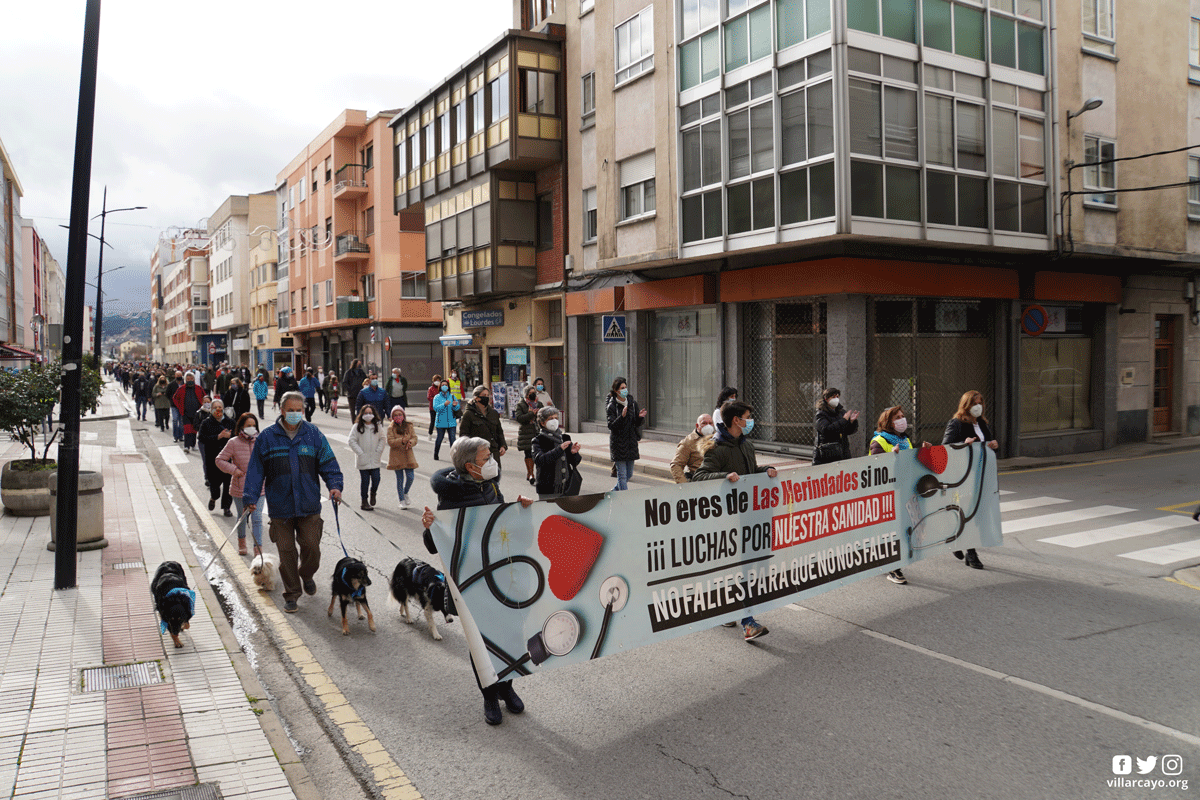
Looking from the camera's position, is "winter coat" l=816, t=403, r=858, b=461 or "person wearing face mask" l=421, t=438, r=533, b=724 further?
"winter coat" l=816, t=403, r=858, b=461

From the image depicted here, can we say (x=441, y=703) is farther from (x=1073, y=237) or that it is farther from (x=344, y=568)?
(x=1073, y=237)

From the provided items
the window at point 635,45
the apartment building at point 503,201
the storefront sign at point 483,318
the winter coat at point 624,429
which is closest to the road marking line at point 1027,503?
the winter coat at point 624,429

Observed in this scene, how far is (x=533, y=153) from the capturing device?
25.3 meters

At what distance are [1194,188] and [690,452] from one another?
18450 mm

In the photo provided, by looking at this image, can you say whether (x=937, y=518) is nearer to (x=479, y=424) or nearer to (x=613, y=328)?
(x=479, y=424)

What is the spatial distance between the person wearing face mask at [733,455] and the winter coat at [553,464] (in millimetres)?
2204

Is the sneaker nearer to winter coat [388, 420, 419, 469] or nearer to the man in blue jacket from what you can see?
the man in blue jacket

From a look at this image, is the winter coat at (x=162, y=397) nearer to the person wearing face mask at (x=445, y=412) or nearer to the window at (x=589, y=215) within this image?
the person wearing face mask at (x=445, y=412)

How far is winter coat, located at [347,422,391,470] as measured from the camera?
1174 centimetres

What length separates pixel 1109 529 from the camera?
34.9 ft

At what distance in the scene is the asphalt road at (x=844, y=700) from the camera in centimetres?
429

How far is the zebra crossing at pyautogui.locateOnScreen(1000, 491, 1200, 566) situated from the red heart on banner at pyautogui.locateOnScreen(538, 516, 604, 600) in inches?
273

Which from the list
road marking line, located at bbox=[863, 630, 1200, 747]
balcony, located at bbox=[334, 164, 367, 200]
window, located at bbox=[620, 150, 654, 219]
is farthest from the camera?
balcony, located at bbox=[334, 164, 367, 200]

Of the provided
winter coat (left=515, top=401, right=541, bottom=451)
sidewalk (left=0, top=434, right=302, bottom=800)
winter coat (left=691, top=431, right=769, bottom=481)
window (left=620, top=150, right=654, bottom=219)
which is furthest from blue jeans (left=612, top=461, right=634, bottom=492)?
window (left=620, top=150, right=654, bottom=219)
